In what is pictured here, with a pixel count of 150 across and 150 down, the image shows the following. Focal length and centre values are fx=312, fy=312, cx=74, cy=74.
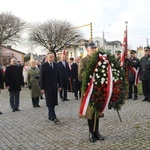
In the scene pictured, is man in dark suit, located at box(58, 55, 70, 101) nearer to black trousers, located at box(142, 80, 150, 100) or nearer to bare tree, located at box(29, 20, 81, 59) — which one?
black trousers, located at box(142, 80, 150, 100)

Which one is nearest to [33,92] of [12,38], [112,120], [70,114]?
[70,114]

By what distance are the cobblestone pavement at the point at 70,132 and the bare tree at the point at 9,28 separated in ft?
152

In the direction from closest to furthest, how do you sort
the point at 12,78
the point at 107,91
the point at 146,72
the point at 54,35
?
the point at 107,91 < the point at 12,78 < the point at 146,72 < the point at 54,35

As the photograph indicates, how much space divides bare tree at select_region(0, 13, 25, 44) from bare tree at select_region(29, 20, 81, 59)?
6195mm

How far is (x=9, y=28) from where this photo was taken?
55.2 m

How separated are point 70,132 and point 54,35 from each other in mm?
55057

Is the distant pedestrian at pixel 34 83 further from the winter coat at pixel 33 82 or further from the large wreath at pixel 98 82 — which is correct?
the large wreath at pixel 98 82

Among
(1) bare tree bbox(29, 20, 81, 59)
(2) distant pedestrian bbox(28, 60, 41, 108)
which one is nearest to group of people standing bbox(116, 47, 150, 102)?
(2) distant pedestrian bbox(28, 60, 41, 108)

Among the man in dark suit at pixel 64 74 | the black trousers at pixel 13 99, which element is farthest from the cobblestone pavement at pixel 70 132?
the man in dark suit at pixel 64 74

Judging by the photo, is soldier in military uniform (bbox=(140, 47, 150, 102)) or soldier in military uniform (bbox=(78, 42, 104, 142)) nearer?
soldier in military uniform (bbox=(78, 42, 104, 142))

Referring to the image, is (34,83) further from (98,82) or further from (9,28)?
(9,28)

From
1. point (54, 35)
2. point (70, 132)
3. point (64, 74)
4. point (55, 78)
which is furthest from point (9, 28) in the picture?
point (70, 132)

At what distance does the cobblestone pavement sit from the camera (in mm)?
6281

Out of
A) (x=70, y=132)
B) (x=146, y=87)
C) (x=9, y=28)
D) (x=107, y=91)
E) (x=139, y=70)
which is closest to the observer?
(x=107, y=91)
